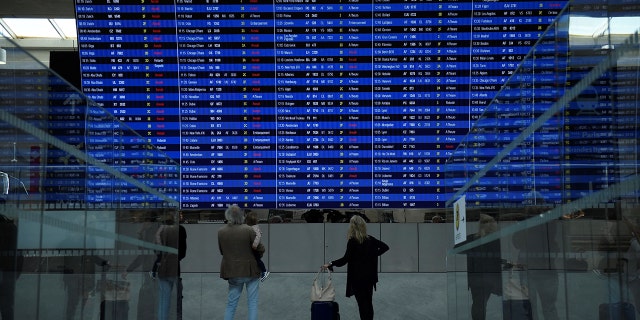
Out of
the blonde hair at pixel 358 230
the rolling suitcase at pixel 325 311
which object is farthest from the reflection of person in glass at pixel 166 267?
the blonde hair at pixel 358 230

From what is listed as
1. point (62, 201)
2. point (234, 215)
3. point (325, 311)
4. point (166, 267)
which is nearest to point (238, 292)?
point (234, 215)

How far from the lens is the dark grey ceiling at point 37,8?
15406 millimetres

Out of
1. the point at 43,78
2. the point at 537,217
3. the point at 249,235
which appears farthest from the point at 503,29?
the point at 43,78

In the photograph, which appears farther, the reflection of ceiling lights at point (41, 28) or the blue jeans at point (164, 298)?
the reflection of ceiling lights at point (41, 28)

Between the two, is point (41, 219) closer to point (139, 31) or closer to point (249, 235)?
point (249, 235)

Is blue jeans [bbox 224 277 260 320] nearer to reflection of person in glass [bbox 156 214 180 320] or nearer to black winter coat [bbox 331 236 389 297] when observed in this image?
reflection of person in glass [bbox 156 214 180 320]

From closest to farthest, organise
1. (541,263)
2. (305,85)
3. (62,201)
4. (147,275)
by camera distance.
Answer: (541,263)
(62,201)
(147,275)
(305,85)

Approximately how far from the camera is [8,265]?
4621 millimetres

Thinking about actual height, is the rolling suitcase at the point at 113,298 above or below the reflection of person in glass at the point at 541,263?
below

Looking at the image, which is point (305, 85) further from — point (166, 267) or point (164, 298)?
point (164, 298)

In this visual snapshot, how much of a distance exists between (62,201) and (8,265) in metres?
0.97

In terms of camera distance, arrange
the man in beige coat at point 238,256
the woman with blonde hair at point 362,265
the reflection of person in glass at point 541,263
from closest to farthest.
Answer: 1. the reflection of person in glass at point 541,263
2. the man in beige coat at point 238,256
3. the woman with blonde hair at point 362,265

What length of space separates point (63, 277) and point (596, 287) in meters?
3.02

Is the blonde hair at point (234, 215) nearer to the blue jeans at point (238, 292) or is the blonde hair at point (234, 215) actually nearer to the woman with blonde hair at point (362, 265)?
the blue jeans at point (238, 292)
